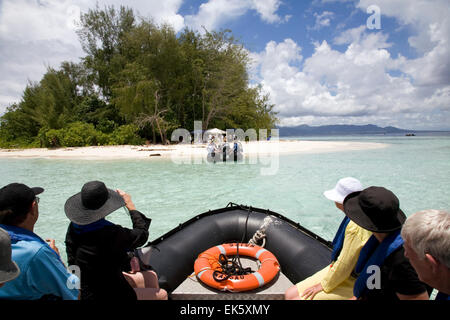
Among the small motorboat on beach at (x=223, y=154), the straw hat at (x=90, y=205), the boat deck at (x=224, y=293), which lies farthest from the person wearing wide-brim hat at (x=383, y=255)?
the small motorboat on beach at (x=223, y=154)

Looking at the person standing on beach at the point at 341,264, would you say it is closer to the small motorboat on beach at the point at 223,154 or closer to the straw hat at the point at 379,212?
the straw hat at the point at 379,212

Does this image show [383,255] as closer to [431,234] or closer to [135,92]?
[431,234]

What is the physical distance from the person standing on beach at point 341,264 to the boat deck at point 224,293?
321mm

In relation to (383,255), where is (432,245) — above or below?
above

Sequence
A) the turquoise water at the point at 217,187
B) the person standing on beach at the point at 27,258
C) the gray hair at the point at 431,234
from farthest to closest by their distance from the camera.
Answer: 1. the turquoise water at the point at 217,187
2. the person standing on beach at the point at 27,258
3. the gray hair at the point at 431,234

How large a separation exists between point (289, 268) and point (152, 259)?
1.38 meters

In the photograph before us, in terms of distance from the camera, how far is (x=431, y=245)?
3.02ft

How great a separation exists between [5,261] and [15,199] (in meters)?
0.50

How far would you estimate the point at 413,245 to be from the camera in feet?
3.22

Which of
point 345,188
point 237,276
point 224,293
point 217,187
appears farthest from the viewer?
point 217,187

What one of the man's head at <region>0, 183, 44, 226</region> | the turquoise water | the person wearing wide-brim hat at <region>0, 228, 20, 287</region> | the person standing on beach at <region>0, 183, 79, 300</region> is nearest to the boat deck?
the person standing on beach at <region>0, 183, 79, 300</region>

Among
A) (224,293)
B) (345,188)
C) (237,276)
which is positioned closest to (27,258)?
(224,293)

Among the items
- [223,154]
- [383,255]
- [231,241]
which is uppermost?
[383,255]

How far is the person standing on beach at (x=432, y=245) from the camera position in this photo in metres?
0.90
